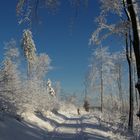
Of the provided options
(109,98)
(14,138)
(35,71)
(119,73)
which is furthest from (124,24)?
(109,98)

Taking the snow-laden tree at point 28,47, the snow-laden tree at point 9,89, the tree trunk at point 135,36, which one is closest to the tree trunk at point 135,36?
the tree trunk at point 135,36

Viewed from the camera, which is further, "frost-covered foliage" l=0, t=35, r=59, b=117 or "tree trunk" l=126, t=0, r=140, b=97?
"frost-covered foliage" l=0, t=35, r=59, b=117

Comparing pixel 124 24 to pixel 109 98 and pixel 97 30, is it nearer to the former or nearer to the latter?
pixel 97 30

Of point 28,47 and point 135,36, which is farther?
point 28,47

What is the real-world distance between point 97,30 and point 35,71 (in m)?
59.3

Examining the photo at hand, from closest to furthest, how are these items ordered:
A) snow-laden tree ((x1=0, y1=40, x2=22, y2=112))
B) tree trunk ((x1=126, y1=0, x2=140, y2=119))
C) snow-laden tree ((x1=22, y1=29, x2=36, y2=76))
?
tree trunk ((x1=126, y1=0, x2=140, y2=119))
snow-laden tree ((x1=0, y1=40, x2=22, y2=112))
snow-laden tree ((x1=22, y1=29, x2=36, y2=76))

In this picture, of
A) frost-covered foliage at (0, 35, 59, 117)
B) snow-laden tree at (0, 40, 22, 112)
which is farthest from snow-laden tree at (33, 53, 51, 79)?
snow-laden tree at (0, 40, 22, 112)

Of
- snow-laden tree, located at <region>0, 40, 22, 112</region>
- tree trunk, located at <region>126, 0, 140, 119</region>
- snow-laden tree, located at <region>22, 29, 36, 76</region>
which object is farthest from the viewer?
snow-laden tree, located at <region>22, 29, 36, 76</region>

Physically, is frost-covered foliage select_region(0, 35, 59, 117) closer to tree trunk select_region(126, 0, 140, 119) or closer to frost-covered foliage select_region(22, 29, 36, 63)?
frost-covered foliage select_region(22, 29, 36, 63)

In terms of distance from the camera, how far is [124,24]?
1210 centimetres

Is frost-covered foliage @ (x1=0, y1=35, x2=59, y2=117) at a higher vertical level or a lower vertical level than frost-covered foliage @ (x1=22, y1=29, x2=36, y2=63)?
lower

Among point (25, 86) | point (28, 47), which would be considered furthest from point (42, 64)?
point (25, 86)

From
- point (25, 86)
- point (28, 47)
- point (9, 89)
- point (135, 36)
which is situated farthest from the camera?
point (28, 47)

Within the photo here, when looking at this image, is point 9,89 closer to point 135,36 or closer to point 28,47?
point 135,36
